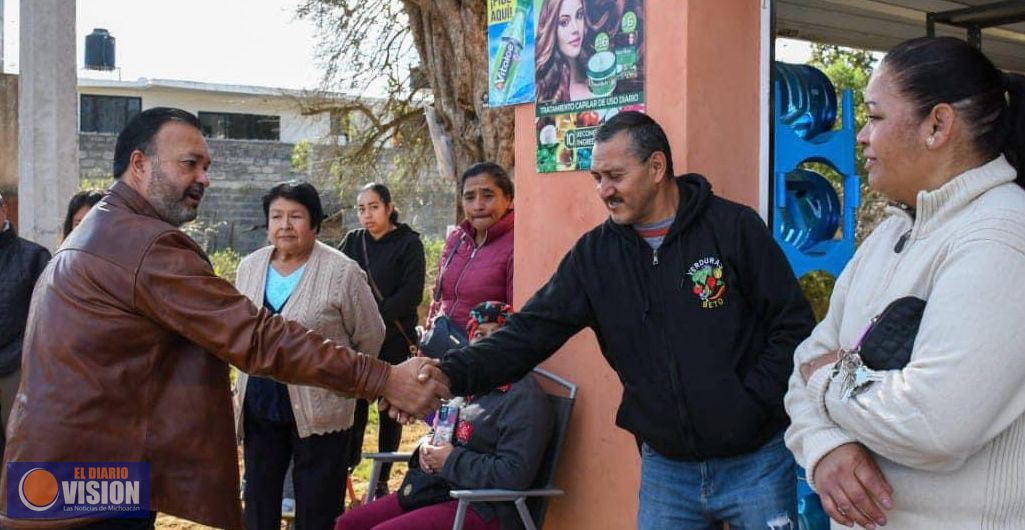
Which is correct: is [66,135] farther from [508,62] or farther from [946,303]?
[946,303]

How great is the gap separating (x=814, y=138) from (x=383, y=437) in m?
3.93

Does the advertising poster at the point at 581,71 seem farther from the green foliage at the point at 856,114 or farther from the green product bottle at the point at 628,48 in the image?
the green foliage at the point at 856,114

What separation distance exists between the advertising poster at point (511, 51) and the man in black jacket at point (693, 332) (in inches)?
55.5

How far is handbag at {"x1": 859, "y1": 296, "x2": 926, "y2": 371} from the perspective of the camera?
2107 mm

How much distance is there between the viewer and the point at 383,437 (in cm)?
730

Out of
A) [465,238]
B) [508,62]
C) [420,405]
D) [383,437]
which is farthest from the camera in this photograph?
[383,437]

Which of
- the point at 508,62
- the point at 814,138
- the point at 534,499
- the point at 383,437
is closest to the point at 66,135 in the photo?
the point at 383,437

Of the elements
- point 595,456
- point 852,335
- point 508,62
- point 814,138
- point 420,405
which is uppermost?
point 508,62

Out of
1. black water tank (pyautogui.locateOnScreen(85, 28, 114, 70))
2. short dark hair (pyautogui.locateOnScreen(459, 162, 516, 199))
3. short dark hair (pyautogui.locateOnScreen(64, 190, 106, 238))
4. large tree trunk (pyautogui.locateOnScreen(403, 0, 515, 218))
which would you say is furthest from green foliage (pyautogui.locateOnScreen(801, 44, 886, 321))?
black water tank (pyautogui.locateOnScreen(85, 28, 114, 70))

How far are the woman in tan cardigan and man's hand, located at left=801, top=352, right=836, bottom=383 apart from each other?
2.90 metres

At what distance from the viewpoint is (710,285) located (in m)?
3.31

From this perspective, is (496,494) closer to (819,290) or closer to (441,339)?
(441,339)

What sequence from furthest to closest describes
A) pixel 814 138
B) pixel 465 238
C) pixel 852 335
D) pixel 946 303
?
pixel 465 238 → pixel 814 138 → pixel 852 335 → pixel 946 303

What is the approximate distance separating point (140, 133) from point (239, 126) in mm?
32132
